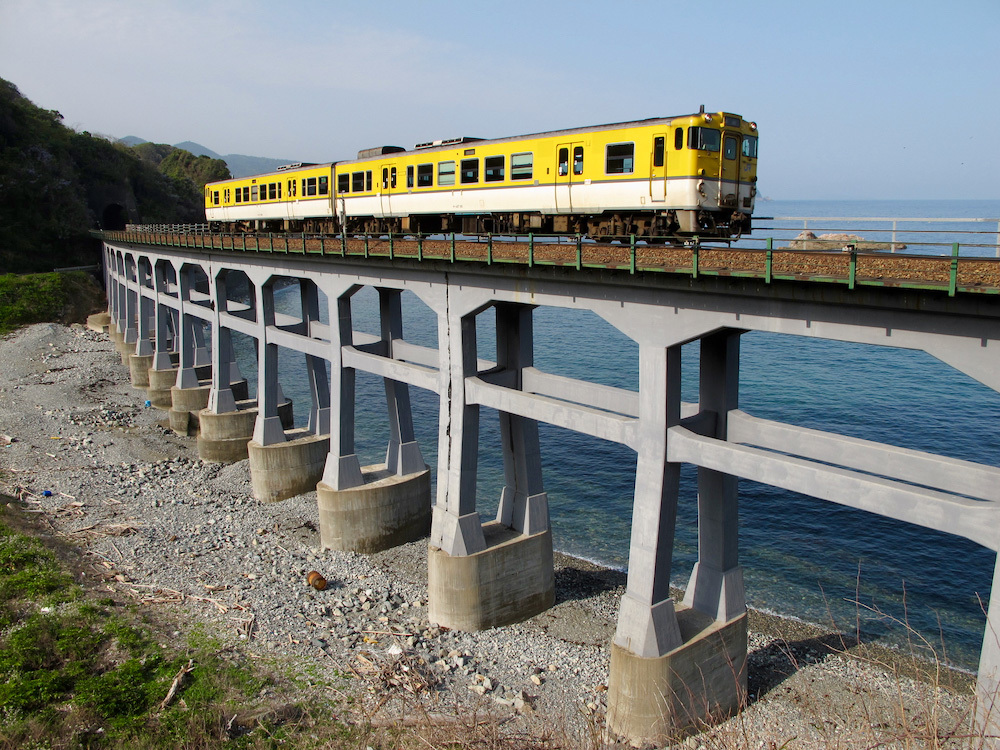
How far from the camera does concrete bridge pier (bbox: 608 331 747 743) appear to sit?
Answer: 13766 mm

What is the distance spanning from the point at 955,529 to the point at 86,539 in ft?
74.9

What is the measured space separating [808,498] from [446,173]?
18108 mm

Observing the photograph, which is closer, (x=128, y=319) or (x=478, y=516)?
(x=478, y=516)

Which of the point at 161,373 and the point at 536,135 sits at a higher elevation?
the point at 536,135

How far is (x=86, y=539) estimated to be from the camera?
890 inches

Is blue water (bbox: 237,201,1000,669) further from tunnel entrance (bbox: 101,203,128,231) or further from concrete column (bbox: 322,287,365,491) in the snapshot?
tunnel entrance (bbox: 101,203,128,231)

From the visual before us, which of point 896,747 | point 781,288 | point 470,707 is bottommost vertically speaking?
point 470,707

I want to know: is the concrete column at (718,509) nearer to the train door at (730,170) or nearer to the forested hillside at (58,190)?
the train door at (730,170)

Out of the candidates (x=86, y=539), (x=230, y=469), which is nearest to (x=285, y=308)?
(x=230, y=469)

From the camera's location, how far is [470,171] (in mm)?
21125

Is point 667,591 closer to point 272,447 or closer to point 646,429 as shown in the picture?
point 646,429

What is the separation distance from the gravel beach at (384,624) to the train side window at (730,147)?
10.3 meters

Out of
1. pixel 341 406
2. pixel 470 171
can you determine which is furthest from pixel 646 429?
pixel 341 406

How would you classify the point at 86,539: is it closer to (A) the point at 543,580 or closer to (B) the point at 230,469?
(B) the point at 230,469
